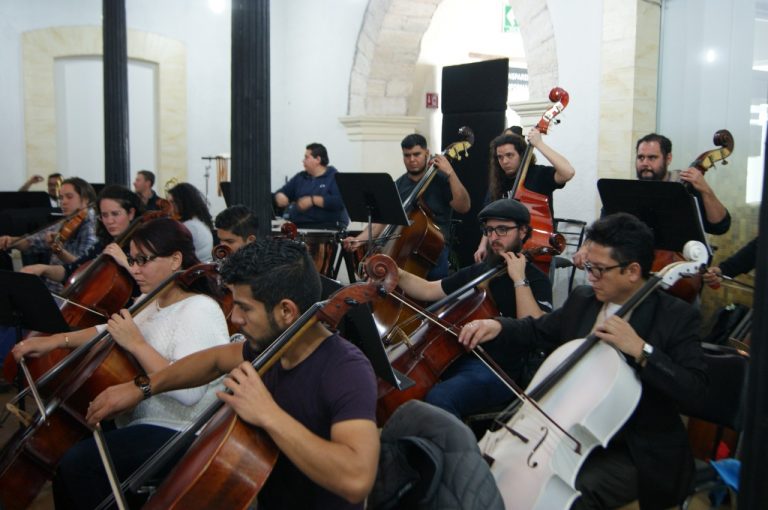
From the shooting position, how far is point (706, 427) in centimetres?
262

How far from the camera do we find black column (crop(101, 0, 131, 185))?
6.92 meters

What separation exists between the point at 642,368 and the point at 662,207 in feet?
4.03

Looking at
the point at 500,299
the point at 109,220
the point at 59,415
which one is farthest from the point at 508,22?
the point at 59,415

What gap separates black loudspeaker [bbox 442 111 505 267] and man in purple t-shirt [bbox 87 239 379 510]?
3793mm

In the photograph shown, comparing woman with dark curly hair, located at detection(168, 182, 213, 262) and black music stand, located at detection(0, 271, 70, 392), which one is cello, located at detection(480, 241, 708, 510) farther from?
woman with dark curly hair, located at detection(168, 182, 213, 262)

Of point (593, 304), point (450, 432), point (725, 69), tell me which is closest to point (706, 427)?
point (593, 304)

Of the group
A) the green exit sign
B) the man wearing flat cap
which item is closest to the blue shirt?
the man wearing flat cap

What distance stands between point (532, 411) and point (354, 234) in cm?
339

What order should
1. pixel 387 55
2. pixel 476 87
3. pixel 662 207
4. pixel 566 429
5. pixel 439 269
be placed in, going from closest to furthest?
pixel 566 429, pixel 662 207, pixel 439 269, pixel 476 87, pixel 387 55

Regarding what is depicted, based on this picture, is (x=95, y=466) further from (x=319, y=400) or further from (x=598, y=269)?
(x=598, y=269)

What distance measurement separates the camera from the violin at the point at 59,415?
2262mm

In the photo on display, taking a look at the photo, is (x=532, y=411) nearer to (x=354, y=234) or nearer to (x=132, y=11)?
(x=354, y=234)

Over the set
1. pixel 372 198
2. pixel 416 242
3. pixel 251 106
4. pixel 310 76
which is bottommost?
pixel 416 242

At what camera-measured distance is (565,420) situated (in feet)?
6.38
